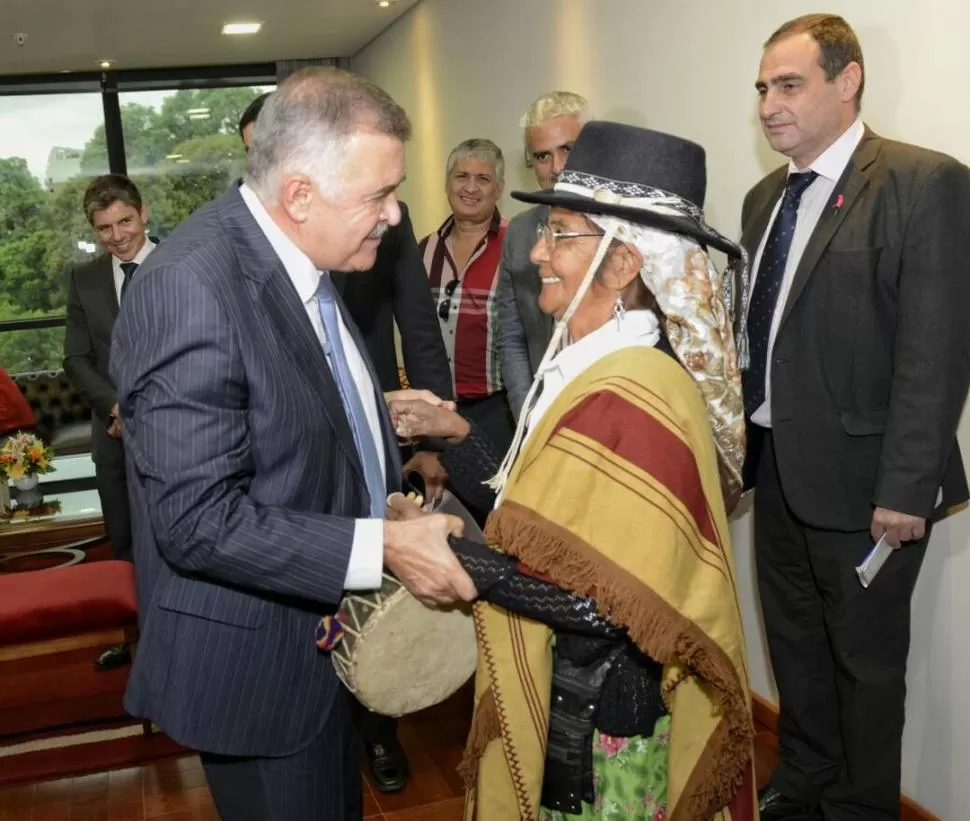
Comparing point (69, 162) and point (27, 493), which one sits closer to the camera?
point (27, 493)

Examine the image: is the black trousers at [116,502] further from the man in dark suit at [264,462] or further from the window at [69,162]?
the window at [69,162]

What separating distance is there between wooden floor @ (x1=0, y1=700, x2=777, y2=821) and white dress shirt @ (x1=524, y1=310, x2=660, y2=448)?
1.87 metres

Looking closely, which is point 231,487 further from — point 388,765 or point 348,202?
point 388,765

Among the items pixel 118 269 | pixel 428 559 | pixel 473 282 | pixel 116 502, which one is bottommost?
pixel 116 502

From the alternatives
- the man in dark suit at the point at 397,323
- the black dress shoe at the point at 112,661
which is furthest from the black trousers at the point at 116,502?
the man in dark suit at the point at 397,323

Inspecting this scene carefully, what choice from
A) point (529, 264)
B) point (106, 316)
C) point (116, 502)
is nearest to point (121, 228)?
point (106, 316)

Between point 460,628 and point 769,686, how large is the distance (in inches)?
84.8

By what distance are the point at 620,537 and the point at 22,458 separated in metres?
5.25

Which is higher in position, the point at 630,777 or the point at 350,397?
the point at 350,397

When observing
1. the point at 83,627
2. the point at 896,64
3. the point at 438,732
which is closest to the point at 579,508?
the point at 896,64

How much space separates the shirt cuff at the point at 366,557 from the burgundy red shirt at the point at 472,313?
2413 millimetres

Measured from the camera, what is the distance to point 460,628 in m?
1.87

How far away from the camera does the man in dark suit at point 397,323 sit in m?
3.34

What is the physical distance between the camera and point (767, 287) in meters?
2.87
